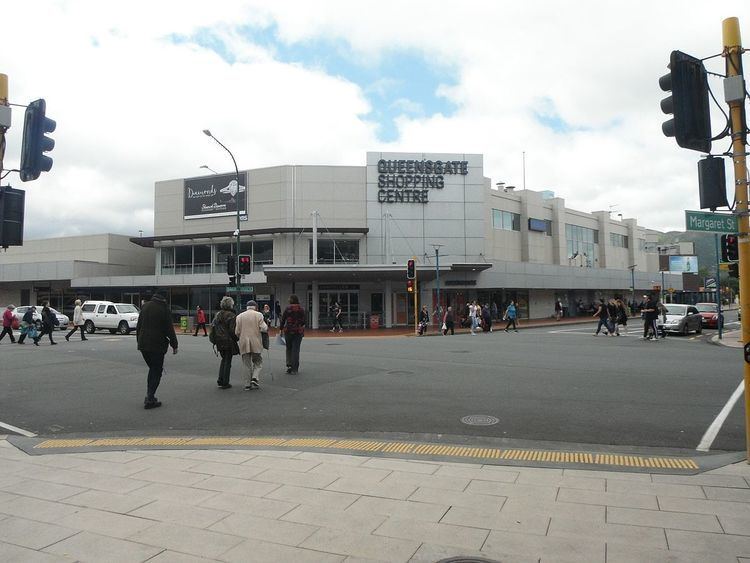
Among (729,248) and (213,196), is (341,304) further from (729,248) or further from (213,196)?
(729,248)

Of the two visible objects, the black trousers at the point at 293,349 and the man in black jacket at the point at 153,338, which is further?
the black trousers at the point at 293,349

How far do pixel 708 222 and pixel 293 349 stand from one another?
7919 mm

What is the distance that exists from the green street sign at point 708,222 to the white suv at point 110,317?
90.8 ft

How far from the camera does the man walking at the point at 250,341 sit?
378 inches

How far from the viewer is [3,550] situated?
3568 mm

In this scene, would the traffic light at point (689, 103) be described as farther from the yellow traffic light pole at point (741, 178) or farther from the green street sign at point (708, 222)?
the green street sign at point (708, 222)

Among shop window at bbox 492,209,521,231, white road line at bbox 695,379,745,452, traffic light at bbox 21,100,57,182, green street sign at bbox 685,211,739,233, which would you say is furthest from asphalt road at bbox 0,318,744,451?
shop window at bbox 492,209,521,231

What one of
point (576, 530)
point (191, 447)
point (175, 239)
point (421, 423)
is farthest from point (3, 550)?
point (175, 239)

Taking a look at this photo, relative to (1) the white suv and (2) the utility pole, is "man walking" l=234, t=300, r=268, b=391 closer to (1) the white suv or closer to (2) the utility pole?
(2) the utility pole

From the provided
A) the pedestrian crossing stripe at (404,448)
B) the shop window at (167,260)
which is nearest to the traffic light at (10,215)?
the pedestrian crossing stripe at (404,448)

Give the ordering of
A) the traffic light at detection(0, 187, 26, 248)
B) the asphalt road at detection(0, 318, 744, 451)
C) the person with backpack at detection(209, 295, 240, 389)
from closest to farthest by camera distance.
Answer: the asphalt road at detection(0, 318, 744, 451) < the traffic light at detection(0, 187, 26, 248) < the person with backpack at detection(209, 295, 240, 389)

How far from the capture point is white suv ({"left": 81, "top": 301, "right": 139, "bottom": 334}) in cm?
2900

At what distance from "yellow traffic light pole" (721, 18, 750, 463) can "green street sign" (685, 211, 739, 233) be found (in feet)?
7.42

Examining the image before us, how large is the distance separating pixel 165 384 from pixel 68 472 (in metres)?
5.17
